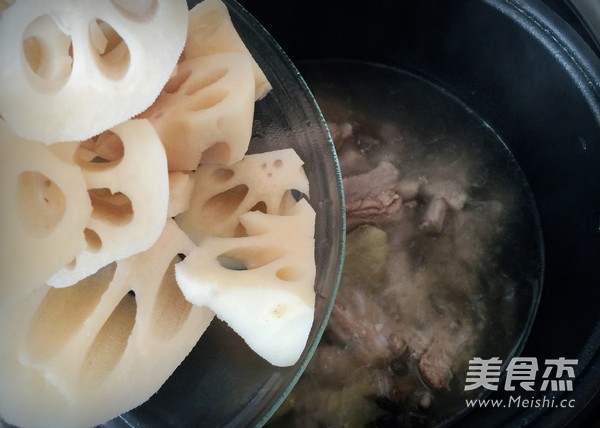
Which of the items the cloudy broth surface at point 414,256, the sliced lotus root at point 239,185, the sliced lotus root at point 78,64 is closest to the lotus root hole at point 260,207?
the sliced lotus root at point 239,185

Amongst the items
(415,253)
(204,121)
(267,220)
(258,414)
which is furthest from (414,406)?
(204,121)

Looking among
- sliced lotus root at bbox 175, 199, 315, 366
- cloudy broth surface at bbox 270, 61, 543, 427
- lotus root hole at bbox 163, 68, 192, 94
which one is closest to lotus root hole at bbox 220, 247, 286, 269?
sliced lotus root at bbox 175, 199, 315, 366

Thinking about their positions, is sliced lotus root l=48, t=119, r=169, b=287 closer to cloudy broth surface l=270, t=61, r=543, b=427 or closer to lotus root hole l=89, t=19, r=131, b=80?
lotus root hole l=89, t=19, r=131, b=80

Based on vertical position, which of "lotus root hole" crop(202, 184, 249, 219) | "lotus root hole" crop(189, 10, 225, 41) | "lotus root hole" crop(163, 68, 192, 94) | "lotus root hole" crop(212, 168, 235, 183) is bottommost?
"lotus root hole" crop(202, 184, 249, 219)

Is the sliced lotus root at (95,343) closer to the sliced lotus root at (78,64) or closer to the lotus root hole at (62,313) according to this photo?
the lotus root hole at (62,313)

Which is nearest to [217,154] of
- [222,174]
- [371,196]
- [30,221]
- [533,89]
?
[222,174]
